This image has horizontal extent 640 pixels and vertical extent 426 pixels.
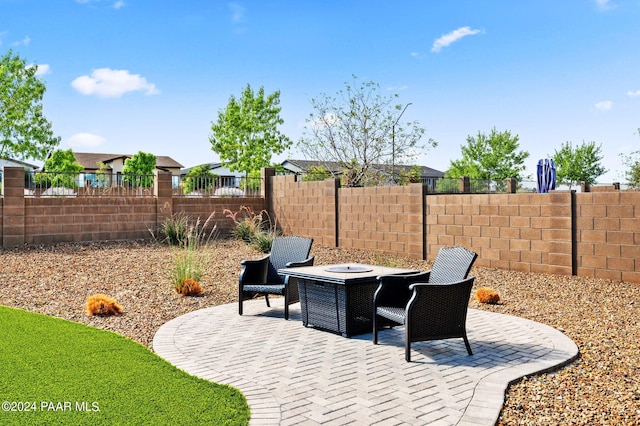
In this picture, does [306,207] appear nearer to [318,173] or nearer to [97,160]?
[318,173]

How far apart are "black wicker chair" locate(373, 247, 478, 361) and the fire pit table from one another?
14.0 inches

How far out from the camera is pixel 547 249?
9.95 meters

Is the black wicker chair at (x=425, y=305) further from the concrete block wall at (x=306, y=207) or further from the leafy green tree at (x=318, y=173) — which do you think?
the leafy green tree at (x=318, y=173)

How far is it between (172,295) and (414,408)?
17.7 feet

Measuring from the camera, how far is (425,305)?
16.6ft

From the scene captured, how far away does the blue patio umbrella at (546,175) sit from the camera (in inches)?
485

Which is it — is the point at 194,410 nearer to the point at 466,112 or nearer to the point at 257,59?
the point at 257,59

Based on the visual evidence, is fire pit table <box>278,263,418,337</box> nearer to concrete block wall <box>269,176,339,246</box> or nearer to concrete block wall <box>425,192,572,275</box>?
concrete block wall <box>425,192,572,275</box>

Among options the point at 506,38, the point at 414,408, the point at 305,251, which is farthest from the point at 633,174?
the point at 414,408

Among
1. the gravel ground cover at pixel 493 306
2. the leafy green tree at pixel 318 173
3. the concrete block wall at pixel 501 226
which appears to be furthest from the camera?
the leafy green tree at pixel 318 173

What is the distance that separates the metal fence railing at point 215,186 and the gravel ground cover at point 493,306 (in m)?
2.53

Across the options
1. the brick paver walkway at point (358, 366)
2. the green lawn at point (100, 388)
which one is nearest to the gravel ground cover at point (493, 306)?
the brick paver walkway at point (358, 366)

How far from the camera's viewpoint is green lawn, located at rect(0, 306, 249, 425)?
367 centimetres

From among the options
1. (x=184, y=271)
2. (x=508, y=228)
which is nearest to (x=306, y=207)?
(x=508, y=228)
